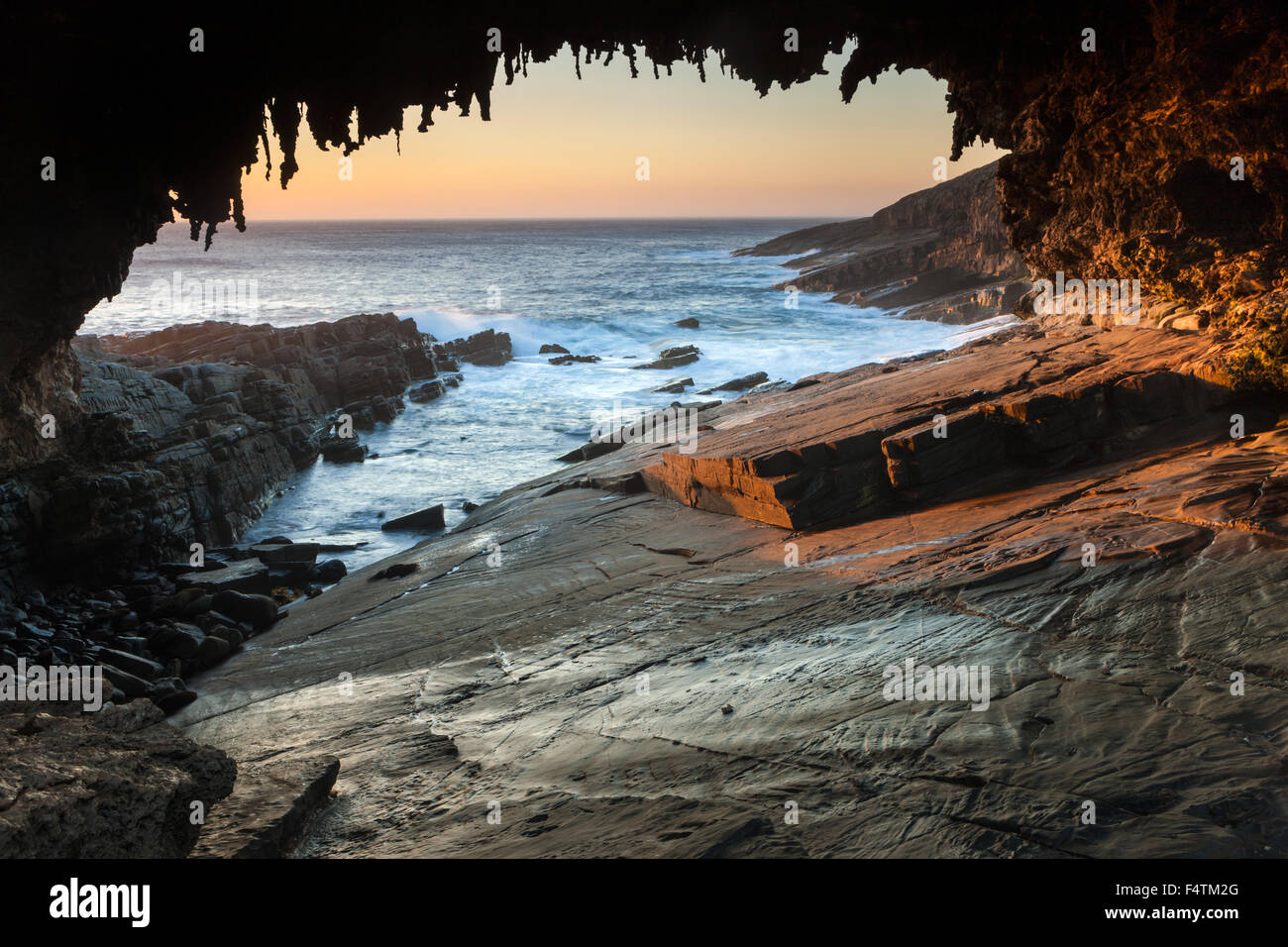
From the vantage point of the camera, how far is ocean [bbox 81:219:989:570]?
57.9 feet

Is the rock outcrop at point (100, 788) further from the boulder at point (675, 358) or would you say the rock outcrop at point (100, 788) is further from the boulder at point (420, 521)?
the boulder at point (675, 358)

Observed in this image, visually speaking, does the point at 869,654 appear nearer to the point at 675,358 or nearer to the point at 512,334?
the point at 675,358

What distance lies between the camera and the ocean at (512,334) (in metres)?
17.7

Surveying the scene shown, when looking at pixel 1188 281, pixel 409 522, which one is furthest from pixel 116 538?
pixel 1188 281

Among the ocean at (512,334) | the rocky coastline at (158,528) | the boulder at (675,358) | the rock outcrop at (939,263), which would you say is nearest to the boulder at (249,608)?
the rocky coastline at (158,528)

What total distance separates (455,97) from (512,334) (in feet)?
111

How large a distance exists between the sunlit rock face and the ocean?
6.44 meters

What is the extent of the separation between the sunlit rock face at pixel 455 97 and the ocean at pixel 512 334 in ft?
21.1

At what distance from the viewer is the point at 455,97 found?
8133 millimetres

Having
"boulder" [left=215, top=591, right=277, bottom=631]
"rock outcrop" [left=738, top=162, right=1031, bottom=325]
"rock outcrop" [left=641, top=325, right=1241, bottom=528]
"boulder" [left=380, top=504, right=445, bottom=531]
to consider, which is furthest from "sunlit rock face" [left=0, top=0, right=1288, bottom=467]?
"rock outcrop" [left=738, top=162, right=1031, bottom=325]

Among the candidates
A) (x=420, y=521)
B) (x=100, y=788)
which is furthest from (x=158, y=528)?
(x=100, y=788)

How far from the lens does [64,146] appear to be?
23.9 ft
